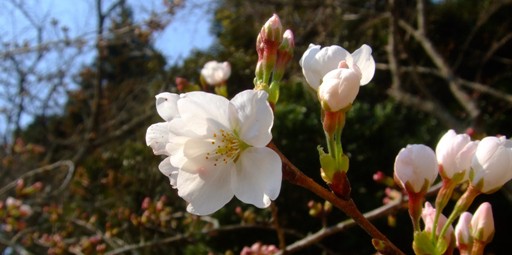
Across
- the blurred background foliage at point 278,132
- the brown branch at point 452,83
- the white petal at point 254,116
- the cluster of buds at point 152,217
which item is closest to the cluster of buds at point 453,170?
the white petal at point 254,116

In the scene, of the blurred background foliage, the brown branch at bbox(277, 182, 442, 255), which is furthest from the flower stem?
the blurred background foliage

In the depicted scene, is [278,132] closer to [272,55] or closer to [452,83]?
[452,83]

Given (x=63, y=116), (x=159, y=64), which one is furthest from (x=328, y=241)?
(x=63, y=116)

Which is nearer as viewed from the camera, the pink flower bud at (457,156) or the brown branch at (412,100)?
the pink flower bud at (457,156)

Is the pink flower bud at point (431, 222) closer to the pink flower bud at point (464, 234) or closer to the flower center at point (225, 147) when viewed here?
the pink flower bud at point (464, 234)

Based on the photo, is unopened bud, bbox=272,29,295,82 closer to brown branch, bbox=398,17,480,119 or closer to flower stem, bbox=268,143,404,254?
flower stem, bbox=268,143,404,254

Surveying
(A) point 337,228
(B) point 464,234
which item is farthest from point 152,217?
(B) point 464,234

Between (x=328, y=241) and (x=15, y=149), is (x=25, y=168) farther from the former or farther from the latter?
(x=328, y=241)
